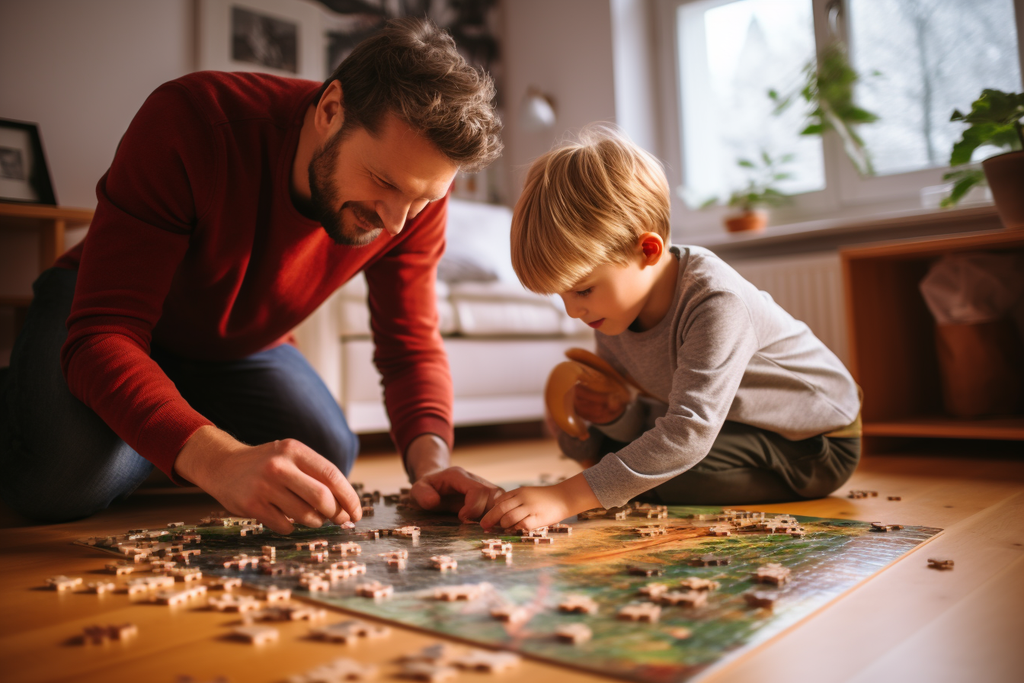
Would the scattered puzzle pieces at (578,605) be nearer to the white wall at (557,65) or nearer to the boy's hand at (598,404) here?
the boy's hand at (598,404)

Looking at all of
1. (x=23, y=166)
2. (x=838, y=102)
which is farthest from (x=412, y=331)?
(x=838, y=102)

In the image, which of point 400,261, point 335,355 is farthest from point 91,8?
point 400,261

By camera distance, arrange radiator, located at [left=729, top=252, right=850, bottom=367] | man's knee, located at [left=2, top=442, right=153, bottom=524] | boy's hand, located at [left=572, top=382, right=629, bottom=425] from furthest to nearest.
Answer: radiator, located at [left=729, top=252, right=850, bottom=367]
boy's hand, located at [left=572, top=382, right=629, bottom=425]
man's knee, located at [left=2, top=442, right=153, bottom=524]

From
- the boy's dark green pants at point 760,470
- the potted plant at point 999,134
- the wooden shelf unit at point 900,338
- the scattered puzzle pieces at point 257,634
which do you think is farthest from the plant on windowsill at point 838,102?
the scattered puzzle pieces at point 257,634

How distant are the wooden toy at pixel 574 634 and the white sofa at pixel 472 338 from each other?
2.06 metres

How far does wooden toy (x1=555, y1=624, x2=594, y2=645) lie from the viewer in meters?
0.80

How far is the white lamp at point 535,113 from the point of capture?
14.1ft

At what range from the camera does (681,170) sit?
14.0 ft

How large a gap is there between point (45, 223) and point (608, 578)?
2511 mm

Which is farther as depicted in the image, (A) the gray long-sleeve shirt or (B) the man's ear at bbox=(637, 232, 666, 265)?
(B) the man's ear at bbox=(637, 232, 666, 265)

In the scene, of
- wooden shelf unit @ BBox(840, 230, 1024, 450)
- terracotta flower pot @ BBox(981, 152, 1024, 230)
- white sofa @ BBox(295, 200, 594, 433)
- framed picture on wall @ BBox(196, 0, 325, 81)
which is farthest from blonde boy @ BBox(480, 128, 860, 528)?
framed picture on wall @ BBox(196, 0, 325, 81)

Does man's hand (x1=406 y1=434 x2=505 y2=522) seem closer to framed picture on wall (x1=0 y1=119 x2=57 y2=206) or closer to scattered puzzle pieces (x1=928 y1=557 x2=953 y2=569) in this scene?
scattered puzzle pieces (x1=928 y1=557 x2=953 y2=569)

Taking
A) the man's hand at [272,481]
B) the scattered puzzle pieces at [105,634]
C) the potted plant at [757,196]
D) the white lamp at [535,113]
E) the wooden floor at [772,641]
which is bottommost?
the wooden floor at [772,641]

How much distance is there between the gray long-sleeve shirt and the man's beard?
609mm
